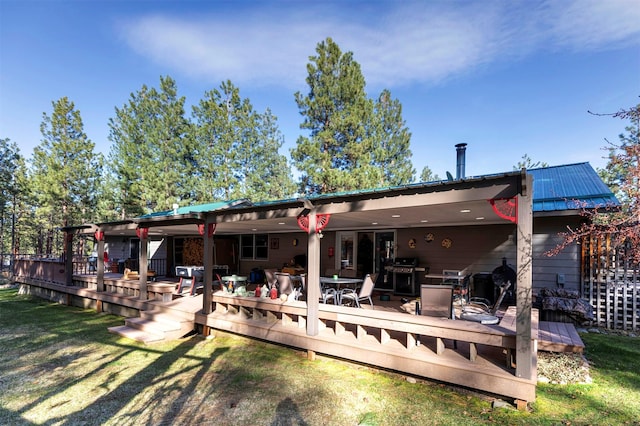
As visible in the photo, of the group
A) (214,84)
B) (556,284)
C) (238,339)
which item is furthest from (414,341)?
(214,84)

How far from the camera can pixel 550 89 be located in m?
12.7

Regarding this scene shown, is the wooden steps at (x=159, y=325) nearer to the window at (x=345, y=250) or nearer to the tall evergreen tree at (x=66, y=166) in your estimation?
the window at (x=345, y=250)

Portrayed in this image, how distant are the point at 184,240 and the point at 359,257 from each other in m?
8.80

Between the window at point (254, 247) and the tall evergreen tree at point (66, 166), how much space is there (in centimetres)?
1321

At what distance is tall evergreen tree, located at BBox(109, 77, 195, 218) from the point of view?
19641 mm

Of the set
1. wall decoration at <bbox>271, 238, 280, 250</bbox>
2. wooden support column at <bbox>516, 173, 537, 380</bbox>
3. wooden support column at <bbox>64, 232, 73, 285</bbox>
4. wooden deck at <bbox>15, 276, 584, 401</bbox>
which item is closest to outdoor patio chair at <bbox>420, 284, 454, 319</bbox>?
wooden deck at <bbox>15, 276, 584, 401</bbox>

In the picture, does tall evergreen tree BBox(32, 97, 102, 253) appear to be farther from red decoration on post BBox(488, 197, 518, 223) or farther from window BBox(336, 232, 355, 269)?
red decoration on post BBox(488, 197, 518, 223)

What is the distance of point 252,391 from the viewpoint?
13.6 ft

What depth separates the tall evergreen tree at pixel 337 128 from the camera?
54.1 feet

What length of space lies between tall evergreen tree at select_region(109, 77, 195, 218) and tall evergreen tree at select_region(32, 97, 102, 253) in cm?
179

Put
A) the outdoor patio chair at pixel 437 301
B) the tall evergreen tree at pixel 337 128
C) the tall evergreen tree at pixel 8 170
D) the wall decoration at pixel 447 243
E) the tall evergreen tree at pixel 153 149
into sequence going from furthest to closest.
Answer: the tall evergreen tree at pixel 8 170
the tall evergreen tree at pixel 153 149
the tall evergreen tree at pixel 337 128
the wall decoration at pixel 447 243
the outdoor patio chair at pixel 437 301

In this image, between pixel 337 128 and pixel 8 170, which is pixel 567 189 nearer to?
pixel 337 128

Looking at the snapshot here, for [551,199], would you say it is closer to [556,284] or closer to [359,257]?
[556,284]

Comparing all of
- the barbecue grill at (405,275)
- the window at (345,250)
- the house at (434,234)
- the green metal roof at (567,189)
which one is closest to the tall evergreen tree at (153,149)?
the house at (434,234)
